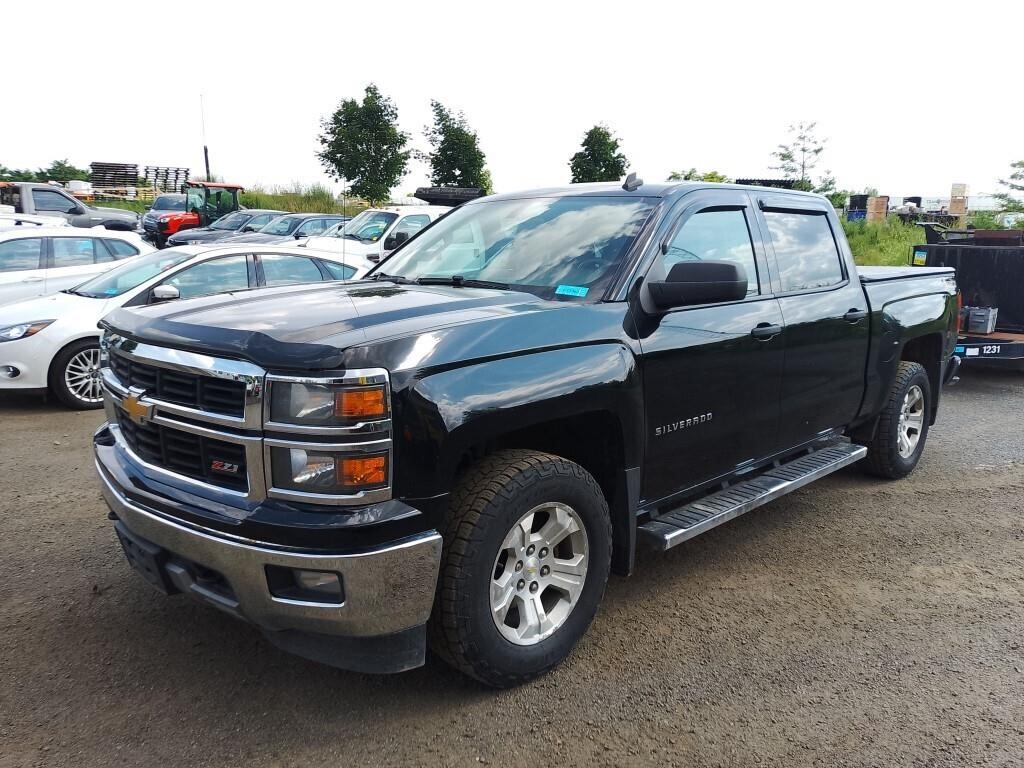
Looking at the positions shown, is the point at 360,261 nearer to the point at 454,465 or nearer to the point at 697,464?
the point at 697,464

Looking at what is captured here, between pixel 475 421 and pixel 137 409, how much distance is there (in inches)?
51.2

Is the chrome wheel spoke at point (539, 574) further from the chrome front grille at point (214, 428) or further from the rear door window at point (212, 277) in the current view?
the rear door window at point (212, 277)

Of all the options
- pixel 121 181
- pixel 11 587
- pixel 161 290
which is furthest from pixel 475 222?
pixel 121 181

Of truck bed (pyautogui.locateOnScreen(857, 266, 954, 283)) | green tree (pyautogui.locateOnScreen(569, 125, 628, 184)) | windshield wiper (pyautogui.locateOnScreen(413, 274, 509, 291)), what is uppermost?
green tree (pyautogui.locateOnScreen(569, 125, 628, 184))

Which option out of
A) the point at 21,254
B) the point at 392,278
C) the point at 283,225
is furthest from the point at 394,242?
the point at 283,225

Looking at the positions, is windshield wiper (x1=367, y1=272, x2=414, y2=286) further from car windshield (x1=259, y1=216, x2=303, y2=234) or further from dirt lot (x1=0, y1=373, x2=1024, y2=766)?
car windshield (x1=259, y1=216, x2=303, y2=234)

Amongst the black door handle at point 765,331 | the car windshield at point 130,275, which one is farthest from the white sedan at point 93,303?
the black door handle at point 765,331

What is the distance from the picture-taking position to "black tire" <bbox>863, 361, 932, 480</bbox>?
217 inches

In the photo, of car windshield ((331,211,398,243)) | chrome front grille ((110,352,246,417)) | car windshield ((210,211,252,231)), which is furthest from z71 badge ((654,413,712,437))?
car windshield ((210,211,252,231))

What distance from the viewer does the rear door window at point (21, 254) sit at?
964cm

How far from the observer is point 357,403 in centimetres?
257

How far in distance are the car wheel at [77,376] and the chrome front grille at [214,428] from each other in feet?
16.1

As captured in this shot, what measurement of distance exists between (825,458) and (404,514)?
315 cm

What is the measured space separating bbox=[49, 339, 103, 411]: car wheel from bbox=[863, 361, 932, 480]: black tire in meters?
6.53
